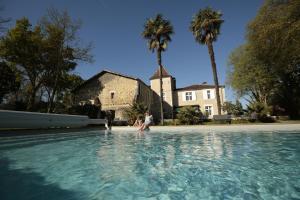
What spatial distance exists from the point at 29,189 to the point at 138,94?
28347 mm

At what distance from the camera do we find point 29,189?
3.70m

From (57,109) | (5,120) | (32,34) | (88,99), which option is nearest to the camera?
(5,120)

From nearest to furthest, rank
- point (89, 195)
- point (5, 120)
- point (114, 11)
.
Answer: point (89, 195), point (5, 120), point (114, 11)

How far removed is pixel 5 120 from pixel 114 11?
1391 cm

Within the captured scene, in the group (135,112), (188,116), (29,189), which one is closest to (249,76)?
(188,116)

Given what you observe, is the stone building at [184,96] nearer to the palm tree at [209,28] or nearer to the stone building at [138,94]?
the stone building at [138,94]

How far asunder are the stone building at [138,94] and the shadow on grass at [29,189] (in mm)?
25490

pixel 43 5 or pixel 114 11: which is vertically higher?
pixel 43 5

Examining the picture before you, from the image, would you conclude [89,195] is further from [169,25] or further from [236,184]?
[169,25]

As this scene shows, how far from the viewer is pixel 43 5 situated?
24797 millimetres

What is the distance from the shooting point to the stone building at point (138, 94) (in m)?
32.9

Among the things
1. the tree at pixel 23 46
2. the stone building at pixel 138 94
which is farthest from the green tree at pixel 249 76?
the tree at pixel 23 46

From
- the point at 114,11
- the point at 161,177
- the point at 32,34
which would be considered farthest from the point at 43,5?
the point at 161,177

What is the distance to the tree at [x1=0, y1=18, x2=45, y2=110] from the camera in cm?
2655
